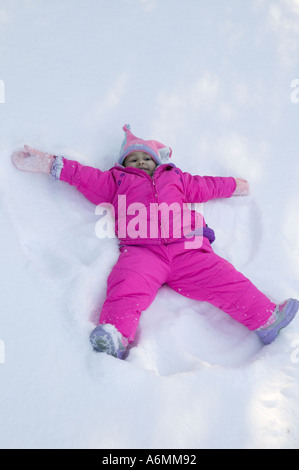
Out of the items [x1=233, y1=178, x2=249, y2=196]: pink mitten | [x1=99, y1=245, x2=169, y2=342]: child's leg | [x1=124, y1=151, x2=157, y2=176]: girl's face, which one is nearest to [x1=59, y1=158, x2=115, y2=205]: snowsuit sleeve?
[x1=124, y1=151, x2=157, y2=176]: girl's face

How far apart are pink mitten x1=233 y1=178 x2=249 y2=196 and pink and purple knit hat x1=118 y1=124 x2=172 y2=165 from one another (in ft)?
1.08

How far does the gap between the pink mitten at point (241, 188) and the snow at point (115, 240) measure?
3 centimetres

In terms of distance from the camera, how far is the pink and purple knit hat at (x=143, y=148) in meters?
1.65

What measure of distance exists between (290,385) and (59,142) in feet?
4.15

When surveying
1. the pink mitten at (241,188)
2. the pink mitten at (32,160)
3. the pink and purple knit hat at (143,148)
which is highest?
the pink and purple knit hat at (143,148)

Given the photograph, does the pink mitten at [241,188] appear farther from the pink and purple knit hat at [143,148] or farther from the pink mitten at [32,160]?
the pink mitten at [32,160]

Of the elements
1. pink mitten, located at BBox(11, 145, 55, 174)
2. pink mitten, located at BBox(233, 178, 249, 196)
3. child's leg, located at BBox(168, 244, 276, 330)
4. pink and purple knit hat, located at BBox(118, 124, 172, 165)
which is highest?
pink and purple knit hat, located at BBox(118, 124, 172, 165)

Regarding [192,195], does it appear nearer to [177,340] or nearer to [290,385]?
[177,340]

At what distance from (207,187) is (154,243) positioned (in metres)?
0.40

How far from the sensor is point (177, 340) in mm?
1229

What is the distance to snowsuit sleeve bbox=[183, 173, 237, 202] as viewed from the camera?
1617mm

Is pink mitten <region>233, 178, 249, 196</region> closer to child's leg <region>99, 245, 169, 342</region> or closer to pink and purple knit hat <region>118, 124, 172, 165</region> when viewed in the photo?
pink and purple knit hat <region>118, 124, 172, 165</region>

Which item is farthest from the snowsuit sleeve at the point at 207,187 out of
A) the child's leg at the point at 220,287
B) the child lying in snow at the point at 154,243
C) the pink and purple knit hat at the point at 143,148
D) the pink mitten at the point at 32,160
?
the pink mitten at the point at 32,160
